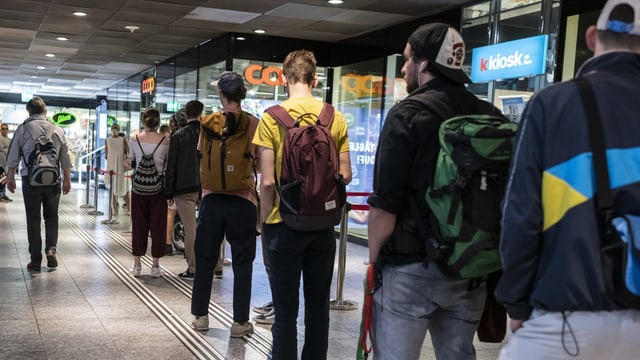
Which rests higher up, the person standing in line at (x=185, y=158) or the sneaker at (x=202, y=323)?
the person standing in line at (x=185, y=158)

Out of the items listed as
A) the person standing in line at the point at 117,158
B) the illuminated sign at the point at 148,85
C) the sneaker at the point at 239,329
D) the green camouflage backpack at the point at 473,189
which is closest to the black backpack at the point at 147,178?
the sneaker at the point at 239,329

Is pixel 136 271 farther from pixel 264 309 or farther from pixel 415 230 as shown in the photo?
pixel 415 230

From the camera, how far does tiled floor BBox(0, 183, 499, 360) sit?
4418 millimetres

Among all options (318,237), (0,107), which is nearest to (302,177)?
(318,237)

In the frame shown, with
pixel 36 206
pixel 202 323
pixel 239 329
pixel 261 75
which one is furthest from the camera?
pixel 261 75

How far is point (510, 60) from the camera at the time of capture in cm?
776

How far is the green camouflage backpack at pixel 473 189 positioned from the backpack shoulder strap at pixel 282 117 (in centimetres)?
132

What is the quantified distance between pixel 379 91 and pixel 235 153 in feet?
22.5

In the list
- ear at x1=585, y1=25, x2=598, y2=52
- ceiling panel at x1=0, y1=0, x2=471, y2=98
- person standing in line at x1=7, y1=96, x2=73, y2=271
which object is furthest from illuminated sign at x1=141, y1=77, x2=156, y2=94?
ear at x1=585, y1=25, x2=598, y2=52

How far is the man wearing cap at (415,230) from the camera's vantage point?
2158 millimetres

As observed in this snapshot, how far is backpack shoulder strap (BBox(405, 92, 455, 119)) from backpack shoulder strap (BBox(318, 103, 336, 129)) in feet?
3.80

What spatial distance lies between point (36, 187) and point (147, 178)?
117cm

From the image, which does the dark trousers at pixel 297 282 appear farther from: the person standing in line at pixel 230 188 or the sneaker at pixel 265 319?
the sneaker at pixel 265 319

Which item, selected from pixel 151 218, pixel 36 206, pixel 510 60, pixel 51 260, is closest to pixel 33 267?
pixel 51 260
